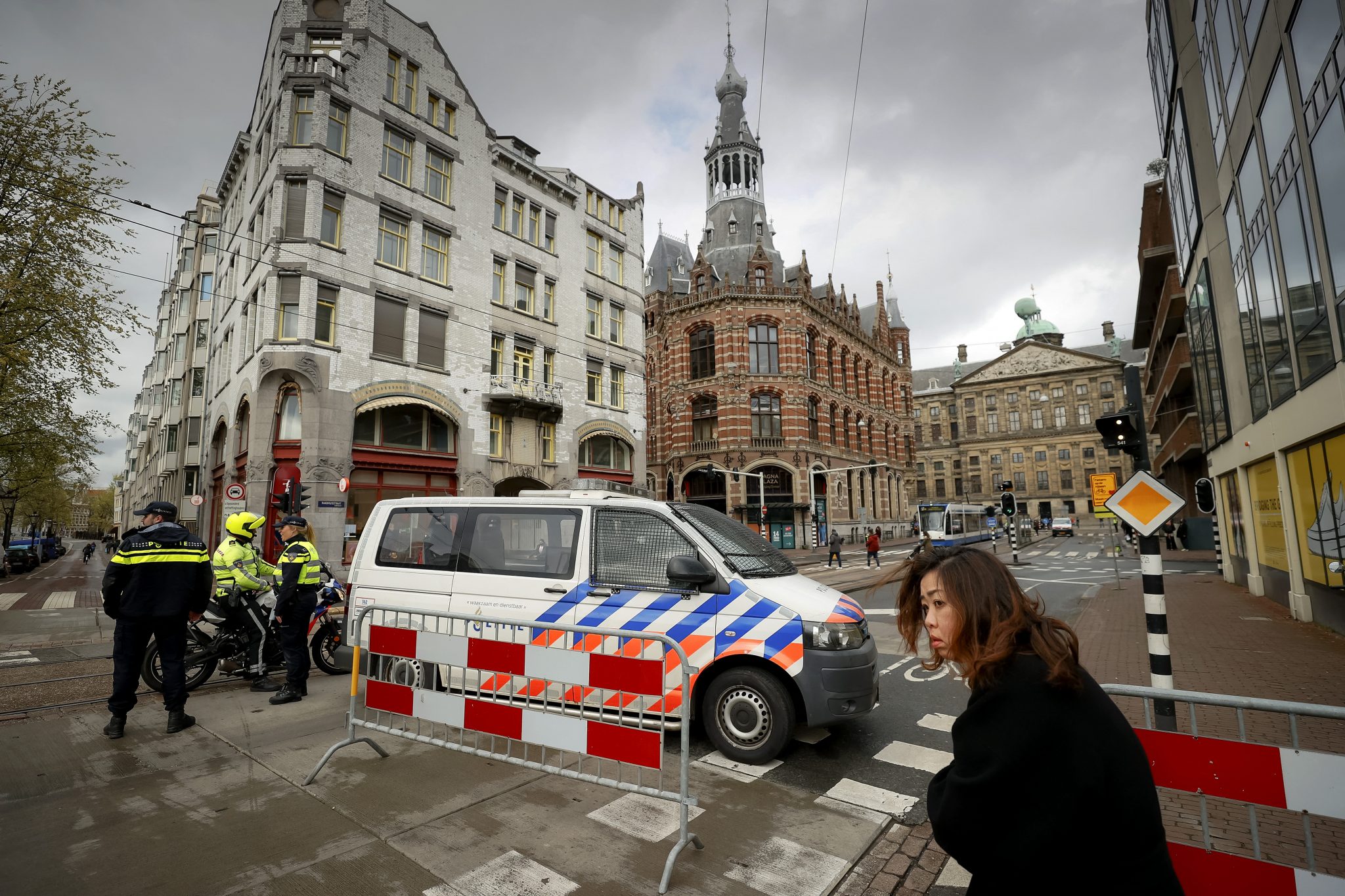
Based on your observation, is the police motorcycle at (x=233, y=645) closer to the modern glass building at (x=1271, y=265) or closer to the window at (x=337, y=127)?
the modern glass building at (x=1271, y=265)

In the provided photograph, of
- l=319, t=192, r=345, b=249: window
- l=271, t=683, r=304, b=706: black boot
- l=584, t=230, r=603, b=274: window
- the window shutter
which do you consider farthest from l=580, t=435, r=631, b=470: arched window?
l=271, t=683, r=304, b=706: black boot

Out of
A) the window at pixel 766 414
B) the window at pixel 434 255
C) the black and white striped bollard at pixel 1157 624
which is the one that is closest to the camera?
the black and white striped bollard at pixel 1157 624

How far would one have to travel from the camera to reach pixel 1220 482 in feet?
56.7

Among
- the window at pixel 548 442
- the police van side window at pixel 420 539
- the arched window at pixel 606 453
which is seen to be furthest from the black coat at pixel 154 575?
the arched window at pixel 606 453

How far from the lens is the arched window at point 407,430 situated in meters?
20.3

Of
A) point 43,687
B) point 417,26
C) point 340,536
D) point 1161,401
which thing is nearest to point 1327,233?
point 43,687

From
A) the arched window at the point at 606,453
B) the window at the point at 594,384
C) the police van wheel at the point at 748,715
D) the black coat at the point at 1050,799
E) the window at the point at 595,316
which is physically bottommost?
the police van wheel at the point at 748,715

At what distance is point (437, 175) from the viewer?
23266 mm

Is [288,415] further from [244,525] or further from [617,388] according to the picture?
[244,525]

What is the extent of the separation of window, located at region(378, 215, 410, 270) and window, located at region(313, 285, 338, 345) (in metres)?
2.18

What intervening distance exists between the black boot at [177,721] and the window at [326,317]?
53.6 feet

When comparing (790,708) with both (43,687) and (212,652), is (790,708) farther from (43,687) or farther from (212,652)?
(43,687)

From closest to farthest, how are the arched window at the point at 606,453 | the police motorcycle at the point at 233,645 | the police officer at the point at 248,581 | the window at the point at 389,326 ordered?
the police motorcycle at the point at 233,645, the police officer at the point at 248,581, the window at the point at 389,326, the arched window at the point at 606,453

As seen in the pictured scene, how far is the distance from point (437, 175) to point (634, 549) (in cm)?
2268
